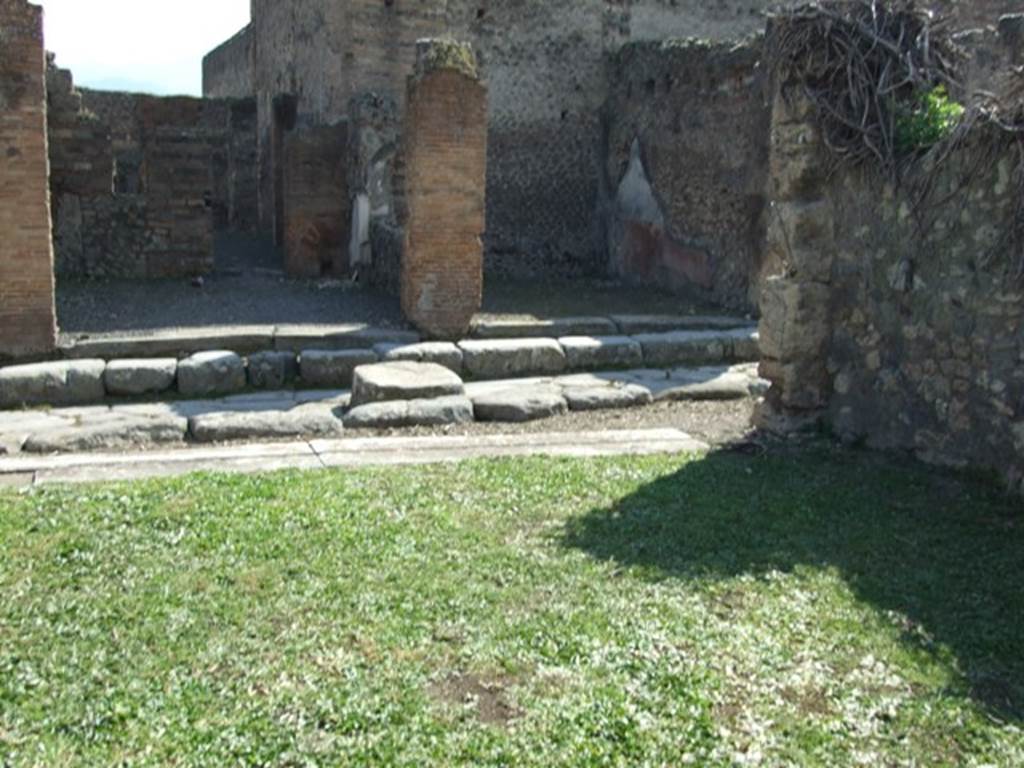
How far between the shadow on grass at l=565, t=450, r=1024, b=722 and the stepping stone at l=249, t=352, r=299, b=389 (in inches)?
154

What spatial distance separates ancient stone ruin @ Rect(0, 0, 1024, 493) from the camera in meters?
5.84

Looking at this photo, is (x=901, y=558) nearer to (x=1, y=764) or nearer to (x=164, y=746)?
(x=164, y=746)

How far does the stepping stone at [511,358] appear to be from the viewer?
899cm

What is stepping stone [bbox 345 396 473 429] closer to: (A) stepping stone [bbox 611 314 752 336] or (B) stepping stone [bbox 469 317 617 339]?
(B) stepping stone [bbox 469 317 617 339]

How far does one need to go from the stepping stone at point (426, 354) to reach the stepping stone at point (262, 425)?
153 cm

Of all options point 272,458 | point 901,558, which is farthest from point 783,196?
point 272,458

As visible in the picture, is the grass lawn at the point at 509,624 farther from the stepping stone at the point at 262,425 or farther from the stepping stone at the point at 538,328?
the stepping stone at the point at 538,328

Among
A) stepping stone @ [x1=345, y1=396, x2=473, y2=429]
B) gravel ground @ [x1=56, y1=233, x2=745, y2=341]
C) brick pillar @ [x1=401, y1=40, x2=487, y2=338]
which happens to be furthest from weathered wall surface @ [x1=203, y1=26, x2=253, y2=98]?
stepping stone @ [x1=345, y1=396, x2=473, y2=429]

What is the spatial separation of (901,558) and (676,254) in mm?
9138

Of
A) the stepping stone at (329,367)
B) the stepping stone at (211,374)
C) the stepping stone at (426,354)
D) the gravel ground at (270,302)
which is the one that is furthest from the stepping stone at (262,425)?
the gravel ground at (270,302)

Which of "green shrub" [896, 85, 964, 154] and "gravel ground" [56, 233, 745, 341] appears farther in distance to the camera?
"gravel ground" [56, 233, 745, 341]

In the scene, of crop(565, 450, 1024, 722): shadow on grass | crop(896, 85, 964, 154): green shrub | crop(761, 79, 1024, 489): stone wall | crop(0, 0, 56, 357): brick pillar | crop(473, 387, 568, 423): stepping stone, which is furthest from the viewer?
crop(0, 0, 56, 357): brick pillar

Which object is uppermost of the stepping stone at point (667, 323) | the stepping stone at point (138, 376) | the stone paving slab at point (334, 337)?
the stepping stone at point (667, 323)

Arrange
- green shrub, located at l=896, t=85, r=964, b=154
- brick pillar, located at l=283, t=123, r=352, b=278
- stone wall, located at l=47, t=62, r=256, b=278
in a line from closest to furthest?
green shrub, located at l=896, t=85, r=964, b=154 → stone wall, located at l=47, t=62, r=256, b=278 → brick pillar, located at l=283, t=123, r=352, b=278
